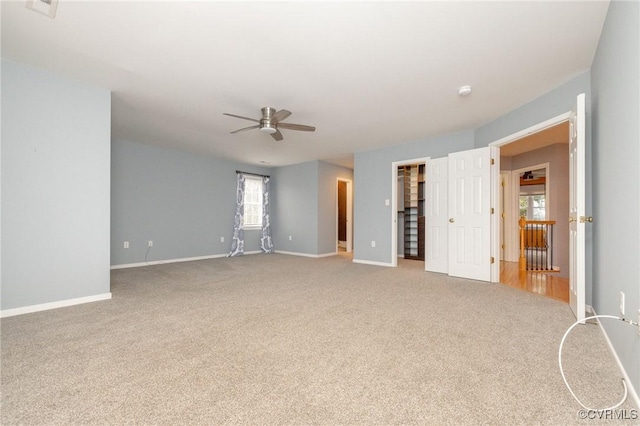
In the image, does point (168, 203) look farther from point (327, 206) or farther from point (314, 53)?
point (314, 53)

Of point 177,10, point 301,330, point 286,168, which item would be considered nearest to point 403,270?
point 301,330

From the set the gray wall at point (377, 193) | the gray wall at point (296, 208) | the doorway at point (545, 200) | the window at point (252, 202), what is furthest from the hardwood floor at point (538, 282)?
the window at point (252, 202)

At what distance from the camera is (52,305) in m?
2.83

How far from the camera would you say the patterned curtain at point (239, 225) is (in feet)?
22.7

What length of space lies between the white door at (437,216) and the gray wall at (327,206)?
8.90ft

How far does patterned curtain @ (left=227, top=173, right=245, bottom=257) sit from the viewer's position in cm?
693

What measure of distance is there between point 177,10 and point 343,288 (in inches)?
131

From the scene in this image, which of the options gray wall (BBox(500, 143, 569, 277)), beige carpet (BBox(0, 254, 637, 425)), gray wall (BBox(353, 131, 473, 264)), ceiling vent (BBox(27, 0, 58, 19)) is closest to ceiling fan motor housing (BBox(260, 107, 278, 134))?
ceiling vent (BBox(27, 0, 58, 19))

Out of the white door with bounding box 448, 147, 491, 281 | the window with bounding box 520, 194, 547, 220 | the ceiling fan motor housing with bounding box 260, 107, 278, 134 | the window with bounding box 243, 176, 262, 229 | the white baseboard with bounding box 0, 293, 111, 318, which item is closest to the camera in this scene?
the white baseboard with bounding box 0, 293, 111, 318

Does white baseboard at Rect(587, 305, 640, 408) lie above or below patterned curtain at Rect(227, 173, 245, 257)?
below

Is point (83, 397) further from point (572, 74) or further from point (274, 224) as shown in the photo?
point (274, 224)

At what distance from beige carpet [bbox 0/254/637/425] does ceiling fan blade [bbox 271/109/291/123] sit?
2.17m

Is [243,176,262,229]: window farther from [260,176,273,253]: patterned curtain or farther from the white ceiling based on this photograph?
the white ceiling

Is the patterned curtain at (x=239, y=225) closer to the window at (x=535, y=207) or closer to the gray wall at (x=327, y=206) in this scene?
the gray wall at (x=327, y=206)
